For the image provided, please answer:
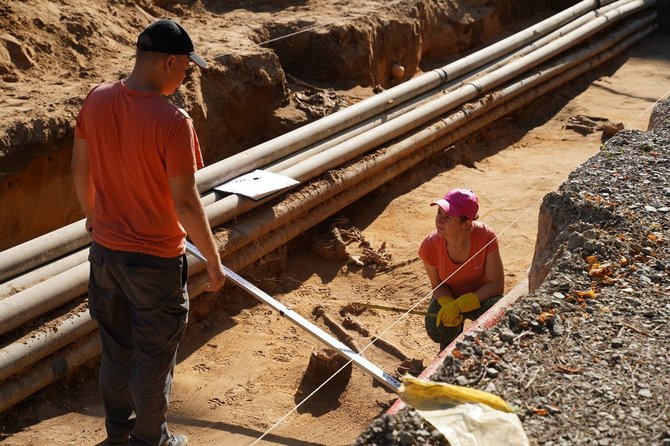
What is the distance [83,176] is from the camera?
4383 millimetres

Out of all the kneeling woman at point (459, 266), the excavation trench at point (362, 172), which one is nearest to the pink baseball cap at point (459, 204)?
the kneeling woman at point (459, 266)

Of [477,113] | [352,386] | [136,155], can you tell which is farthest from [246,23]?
[136,155]

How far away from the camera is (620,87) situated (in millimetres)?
12797

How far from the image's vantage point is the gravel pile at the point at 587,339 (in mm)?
3199

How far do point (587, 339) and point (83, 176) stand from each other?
260cm

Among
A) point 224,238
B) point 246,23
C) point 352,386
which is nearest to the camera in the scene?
point 352,386

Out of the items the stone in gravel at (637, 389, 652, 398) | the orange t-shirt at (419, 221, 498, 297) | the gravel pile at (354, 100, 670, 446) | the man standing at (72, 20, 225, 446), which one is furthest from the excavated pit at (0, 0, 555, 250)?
the stone in gravel at (637, 389, 652, 398)

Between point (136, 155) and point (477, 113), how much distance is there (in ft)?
21.5

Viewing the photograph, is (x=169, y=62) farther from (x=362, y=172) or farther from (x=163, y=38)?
(x=362, y=172)

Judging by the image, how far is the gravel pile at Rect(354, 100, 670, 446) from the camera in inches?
126

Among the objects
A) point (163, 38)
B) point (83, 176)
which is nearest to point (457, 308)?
point (83, 176)

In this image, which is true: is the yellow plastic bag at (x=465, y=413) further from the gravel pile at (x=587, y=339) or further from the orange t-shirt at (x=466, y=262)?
the orange t-shirt at (x=466, y=262)

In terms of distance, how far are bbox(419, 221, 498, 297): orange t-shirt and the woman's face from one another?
173 millimetres

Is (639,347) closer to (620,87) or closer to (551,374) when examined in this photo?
(551,374)
